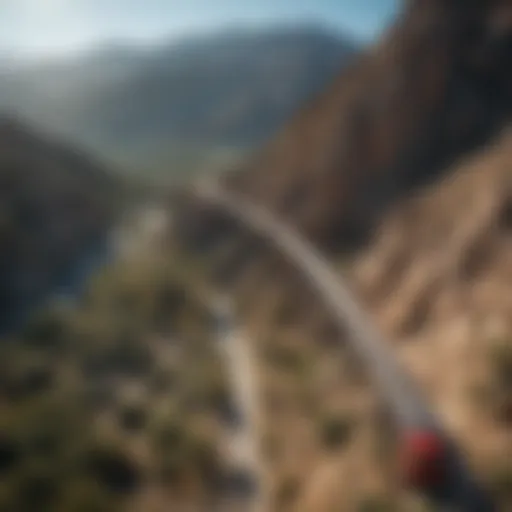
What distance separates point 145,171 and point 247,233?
242ft

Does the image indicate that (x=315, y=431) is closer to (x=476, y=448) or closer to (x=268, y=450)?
(x=268, y=450)

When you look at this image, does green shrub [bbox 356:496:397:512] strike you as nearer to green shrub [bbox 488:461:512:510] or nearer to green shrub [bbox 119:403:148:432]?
green shrub [bbox 488:461:512:510]

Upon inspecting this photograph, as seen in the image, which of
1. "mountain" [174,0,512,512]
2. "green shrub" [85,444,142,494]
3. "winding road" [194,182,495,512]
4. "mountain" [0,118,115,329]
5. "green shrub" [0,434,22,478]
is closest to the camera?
"winding road" [194,182,495,512]

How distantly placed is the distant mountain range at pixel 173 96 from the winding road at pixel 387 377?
297 ft

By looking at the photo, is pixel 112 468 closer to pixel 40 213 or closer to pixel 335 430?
pixel 335 430

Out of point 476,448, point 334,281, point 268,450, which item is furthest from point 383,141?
point 476,448

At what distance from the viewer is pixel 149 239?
6019 cm

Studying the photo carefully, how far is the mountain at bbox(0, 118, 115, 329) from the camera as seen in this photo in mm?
40781

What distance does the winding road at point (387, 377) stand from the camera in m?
15.4

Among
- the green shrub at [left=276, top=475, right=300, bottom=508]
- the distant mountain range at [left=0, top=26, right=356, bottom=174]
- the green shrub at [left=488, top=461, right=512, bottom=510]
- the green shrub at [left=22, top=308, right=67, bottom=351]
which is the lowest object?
the green shrub at [left=488, top=461, right=512, bottom=510]

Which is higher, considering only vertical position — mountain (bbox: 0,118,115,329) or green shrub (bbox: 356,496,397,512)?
mountain (bbox: 0,118,115,329)

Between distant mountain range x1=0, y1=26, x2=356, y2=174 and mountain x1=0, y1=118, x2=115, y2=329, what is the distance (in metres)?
52.1

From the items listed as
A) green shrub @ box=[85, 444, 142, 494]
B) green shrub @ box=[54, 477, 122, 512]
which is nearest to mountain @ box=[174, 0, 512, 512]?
green shrub @ box=[85, 444, 142, 494]

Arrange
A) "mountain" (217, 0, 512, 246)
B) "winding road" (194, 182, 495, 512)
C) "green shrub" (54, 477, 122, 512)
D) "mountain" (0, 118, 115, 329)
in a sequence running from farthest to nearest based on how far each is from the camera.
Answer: "mountain" (0, 118, 115, 329), "mountain" (217, 0, 512, 246), "green shrub" (54, 477, 122, 512), "winding road" (194, 182, 495, 512)
